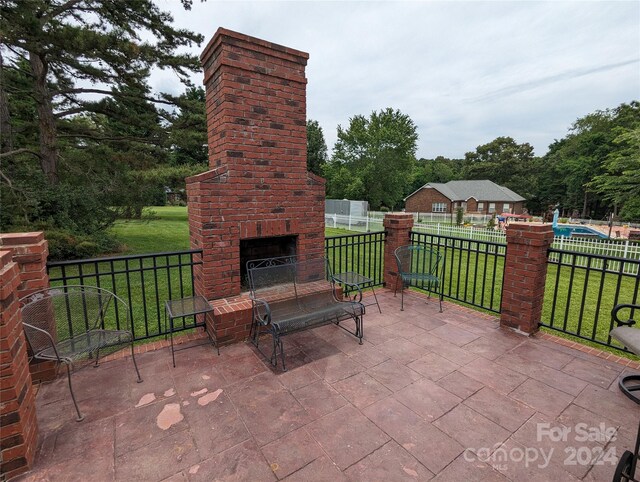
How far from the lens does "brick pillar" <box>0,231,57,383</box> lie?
7.44ft

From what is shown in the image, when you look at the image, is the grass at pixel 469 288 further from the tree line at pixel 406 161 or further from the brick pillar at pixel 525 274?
the tree line at pixel 406 161

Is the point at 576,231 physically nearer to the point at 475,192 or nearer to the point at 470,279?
the point at 470,279

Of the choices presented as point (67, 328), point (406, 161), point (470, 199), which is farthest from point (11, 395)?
point (470, 199)

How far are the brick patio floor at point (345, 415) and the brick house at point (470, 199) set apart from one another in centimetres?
3702

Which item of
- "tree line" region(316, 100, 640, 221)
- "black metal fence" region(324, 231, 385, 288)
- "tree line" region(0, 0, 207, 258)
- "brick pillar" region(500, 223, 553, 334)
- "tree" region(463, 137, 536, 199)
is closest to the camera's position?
"brick pillar" region(500, 223, 553, 334)

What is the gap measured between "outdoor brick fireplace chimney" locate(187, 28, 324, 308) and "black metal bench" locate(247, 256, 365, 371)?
0.40m

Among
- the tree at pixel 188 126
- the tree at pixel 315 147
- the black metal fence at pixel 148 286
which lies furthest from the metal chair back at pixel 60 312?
the tree at pixel 315 147

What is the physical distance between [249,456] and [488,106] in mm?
25815

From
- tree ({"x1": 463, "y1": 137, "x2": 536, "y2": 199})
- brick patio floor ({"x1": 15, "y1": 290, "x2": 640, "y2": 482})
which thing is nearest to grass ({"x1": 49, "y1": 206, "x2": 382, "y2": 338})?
brick patio floor ({"x1": 15, "y1": 290, "x2": 640, "y2": 482})

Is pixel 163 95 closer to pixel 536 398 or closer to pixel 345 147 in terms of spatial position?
pixel 536 398

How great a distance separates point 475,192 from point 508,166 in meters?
13.5

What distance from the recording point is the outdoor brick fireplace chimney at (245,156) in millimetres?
3121

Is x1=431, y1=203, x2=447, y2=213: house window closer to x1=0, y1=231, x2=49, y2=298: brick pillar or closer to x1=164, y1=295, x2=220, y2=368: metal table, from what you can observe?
x1=164, y1=295, x2=220, y2=368: metal table

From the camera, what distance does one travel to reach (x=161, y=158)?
31.3 ft
